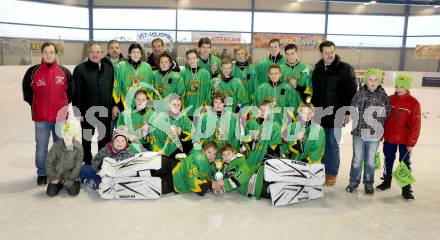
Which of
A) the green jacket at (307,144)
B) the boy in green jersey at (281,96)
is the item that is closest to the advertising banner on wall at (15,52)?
the boy in green jersey at (281,96)

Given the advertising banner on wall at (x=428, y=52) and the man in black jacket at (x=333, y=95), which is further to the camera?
the advertising banner on wall at (x=428, y=52)

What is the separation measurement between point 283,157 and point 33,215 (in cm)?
261

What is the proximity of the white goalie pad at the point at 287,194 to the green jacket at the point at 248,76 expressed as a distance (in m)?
1.78

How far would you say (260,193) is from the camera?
152 inches

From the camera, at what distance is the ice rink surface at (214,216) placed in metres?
3.04

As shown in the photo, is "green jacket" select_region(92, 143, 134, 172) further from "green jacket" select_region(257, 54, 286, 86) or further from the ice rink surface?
"green jacket" select_region(257, 54, 286, 86)

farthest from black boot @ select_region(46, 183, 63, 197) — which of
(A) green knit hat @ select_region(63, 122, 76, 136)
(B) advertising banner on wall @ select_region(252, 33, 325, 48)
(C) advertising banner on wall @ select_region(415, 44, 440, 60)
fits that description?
(C) advertising banner on wall @ select_region(415, 44, 440, 60)

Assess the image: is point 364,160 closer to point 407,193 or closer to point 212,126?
point 407,193

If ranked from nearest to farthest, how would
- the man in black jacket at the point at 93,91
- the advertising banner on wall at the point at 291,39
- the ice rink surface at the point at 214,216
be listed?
the ice rink surface at the point at 214,216 < the man in black jacket at the point at 93,91 < the advertising banner on wall at the point at 291,39

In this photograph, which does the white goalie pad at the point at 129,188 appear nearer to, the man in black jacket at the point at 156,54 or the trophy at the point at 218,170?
the trophy at the point at 218,170

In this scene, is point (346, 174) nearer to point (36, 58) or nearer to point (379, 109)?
point (379, 109)

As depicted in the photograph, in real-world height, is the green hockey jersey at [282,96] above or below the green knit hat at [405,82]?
below

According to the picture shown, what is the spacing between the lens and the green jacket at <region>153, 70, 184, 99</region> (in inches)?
189

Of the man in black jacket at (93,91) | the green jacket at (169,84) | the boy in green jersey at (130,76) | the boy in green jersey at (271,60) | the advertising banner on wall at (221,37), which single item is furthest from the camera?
the advertising banner on wall at (221,37)
